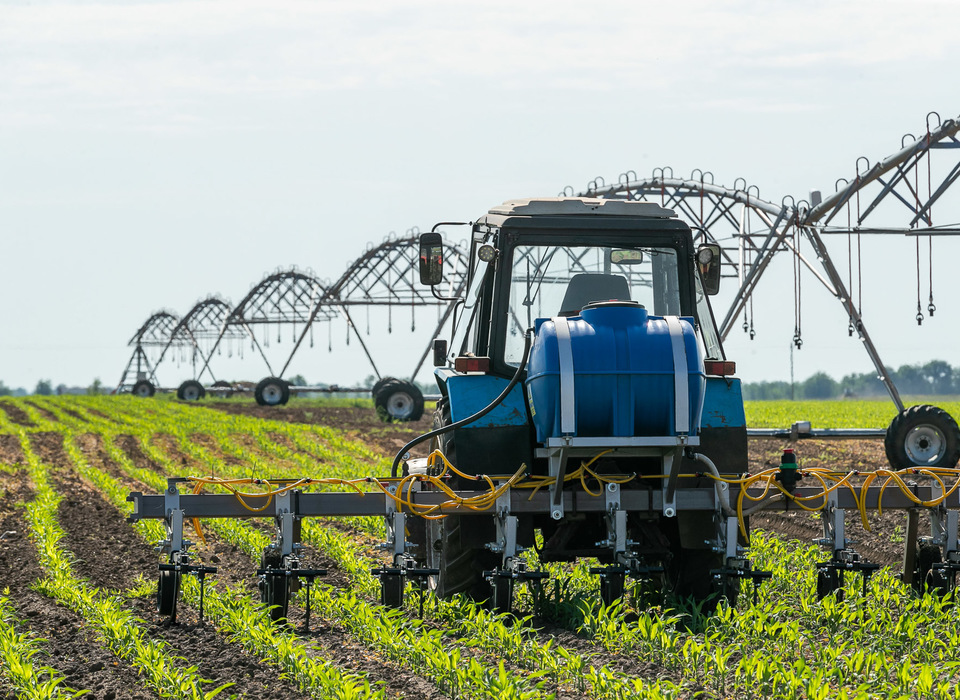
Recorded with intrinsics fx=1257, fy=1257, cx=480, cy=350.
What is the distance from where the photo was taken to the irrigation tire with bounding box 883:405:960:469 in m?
14.4

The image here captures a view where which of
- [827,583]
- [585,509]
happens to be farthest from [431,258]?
[827,583]

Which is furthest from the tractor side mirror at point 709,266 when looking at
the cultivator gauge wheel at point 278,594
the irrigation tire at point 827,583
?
the cultivator gauge wheel at point 278,594

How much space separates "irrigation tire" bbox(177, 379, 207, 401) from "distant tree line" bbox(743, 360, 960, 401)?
70.3 m

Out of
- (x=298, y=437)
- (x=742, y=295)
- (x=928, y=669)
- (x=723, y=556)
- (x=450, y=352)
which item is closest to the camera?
(x=928, y=669)

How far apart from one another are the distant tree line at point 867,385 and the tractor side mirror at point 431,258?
10681 centimetres

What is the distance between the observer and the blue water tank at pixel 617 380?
21.5ft

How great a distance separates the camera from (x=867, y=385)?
13425 centimetres

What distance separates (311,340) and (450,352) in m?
30.4

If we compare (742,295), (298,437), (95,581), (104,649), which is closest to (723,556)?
(104,649)

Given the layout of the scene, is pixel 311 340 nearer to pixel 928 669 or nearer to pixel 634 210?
pixel 634 210

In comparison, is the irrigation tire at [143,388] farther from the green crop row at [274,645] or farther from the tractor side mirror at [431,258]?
the tractor side mirror at [431,258]

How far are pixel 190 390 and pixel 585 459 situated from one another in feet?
154

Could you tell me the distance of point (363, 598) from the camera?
782cm

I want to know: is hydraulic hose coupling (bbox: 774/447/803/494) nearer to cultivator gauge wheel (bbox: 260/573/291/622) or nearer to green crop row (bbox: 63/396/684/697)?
green crop row (bbox: 63/396/684/697)
